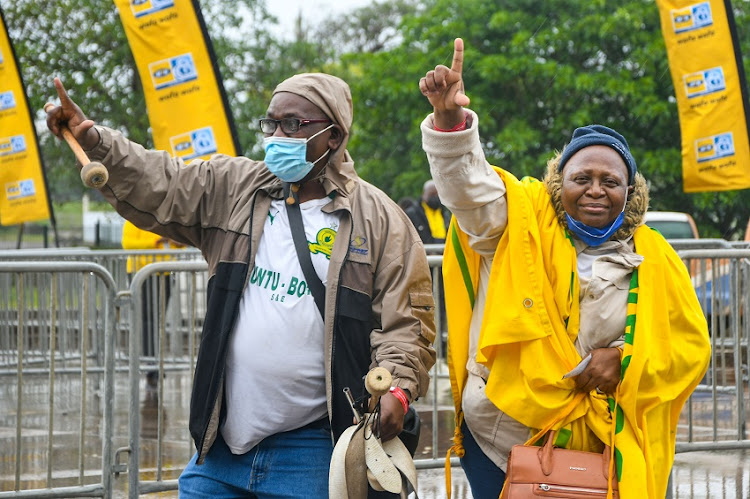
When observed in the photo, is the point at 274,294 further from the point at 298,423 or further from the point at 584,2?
the point at 584,2

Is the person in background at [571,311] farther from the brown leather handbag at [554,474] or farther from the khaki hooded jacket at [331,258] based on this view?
the khaki hooded jacket at [331,258]

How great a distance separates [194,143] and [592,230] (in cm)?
638

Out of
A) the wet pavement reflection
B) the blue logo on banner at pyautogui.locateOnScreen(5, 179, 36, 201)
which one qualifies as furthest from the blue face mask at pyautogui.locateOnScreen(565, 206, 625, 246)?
the blue logo on banner at pyautogui.locateOnScreen(5, 179, 36, 201)

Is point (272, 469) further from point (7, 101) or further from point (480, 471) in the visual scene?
point (7, 101)

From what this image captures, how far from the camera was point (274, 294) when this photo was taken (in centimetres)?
343

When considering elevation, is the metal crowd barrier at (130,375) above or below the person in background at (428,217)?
below

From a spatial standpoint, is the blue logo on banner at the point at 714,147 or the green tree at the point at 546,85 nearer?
the blue logo on banner at the point at 714,147

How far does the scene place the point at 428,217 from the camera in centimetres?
1312

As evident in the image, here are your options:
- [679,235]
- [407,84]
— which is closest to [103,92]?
[407,84]

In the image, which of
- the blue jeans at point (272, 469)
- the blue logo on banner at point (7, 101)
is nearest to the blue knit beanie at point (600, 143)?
the blue jeans at point (272, 469)

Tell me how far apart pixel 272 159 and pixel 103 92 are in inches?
878

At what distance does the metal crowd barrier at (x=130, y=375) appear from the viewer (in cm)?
562

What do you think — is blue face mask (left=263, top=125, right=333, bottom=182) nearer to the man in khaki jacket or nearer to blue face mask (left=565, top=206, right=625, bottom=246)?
the man in khaki jacket

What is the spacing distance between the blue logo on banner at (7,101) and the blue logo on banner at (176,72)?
220 inches
